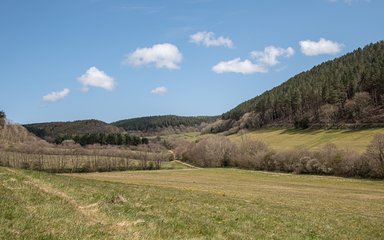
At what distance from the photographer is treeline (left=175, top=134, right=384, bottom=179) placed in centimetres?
8291

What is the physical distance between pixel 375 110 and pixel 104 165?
329 ft

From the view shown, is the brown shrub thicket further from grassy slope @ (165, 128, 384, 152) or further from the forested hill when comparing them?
the forested hill

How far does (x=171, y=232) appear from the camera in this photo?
45.4 feet

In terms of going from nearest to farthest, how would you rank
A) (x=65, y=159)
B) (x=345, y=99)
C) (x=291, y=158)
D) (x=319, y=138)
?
1. (x=291, y=158)
2. (x=319, y=138)
3. (x=65, y=159)
4. (x=345, y=99)

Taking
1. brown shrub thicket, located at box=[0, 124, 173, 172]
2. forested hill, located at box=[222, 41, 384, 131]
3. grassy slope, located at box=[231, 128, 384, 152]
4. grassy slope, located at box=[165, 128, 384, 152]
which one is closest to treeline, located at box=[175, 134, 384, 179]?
grassy slope, located at box=[165, 128, 384, 152]

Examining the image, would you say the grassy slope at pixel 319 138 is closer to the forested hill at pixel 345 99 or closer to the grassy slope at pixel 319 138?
the grassy slope at pixel 319 138

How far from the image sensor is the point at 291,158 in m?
106

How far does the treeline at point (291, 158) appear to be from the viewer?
82906 mm

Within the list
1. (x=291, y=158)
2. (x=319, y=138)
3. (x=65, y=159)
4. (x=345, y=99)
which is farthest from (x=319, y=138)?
(x=65, y=159)

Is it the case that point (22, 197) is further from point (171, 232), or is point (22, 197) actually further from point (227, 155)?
point (227, 155)

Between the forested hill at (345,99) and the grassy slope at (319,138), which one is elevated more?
the forested hill at (345,99)

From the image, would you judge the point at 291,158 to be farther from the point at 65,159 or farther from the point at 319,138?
the point at 65,159

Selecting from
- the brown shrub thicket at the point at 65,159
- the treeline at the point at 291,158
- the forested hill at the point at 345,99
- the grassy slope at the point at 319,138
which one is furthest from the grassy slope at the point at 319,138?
the brown shrub thicket at the point at 65,159

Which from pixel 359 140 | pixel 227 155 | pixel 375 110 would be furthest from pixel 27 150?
pixel 375 110
